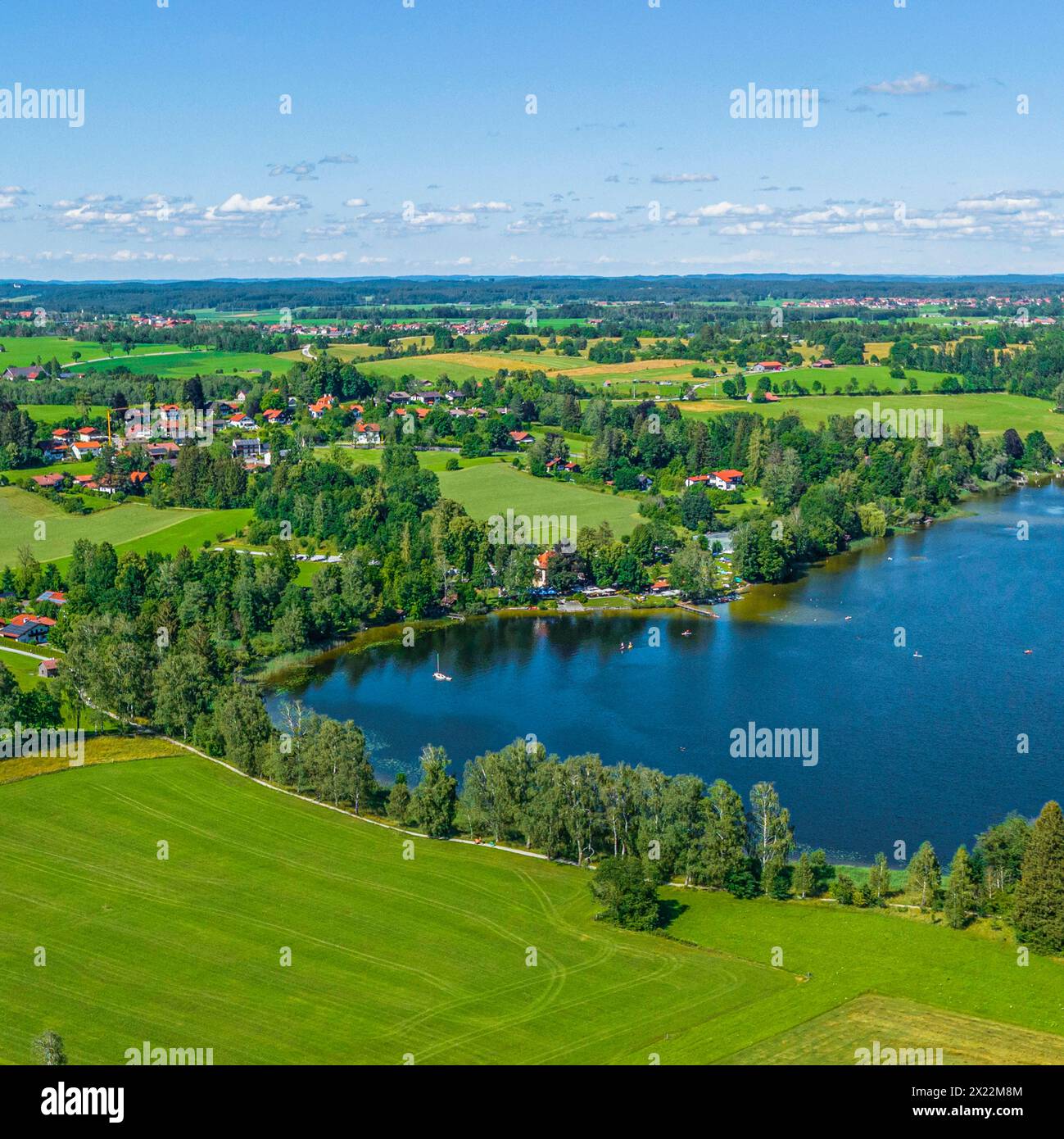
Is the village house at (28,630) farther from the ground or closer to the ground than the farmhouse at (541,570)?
closer to the ground

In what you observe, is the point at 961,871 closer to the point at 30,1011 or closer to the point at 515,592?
the point at 30,1011

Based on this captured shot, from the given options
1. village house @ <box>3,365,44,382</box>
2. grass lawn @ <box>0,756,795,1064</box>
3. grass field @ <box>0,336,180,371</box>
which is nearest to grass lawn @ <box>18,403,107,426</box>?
village house @ <box>3,365,44,382</box>

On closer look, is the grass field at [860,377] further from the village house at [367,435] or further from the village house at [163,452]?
the village house at [163,452]

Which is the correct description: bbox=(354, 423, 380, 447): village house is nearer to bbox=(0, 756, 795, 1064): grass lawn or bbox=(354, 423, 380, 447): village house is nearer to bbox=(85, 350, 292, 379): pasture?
bbox=(85, 350, 292, 379): pasture

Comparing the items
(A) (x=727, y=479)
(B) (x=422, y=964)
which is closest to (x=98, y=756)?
(B) (x=422, y=964)

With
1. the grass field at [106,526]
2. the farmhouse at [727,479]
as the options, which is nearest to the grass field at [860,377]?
the farmhouse at [727,479]

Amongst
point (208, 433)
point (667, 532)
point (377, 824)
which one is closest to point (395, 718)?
point (377, 824)

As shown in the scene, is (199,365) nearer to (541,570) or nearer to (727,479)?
(727,479)
